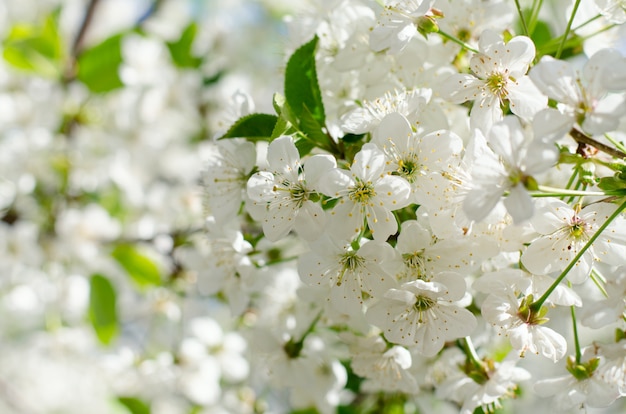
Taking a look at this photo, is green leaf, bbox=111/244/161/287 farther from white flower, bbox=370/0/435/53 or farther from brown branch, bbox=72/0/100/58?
white flower, bbox=370/0/435/53

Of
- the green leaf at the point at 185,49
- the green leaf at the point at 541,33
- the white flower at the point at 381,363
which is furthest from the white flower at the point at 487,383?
the green leaf at the point at 185,49

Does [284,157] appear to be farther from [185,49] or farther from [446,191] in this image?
[185,49]

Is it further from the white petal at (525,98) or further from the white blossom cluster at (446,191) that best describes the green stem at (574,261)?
the white petal at (525,98)

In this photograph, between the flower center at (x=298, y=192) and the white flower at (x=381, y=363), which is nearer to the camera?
the flower center at (x=298, y=192)

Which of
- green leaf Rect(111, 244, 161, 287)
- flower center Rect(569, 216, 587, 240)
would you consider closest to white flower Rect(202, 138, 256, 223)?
flower center Rect(569, 216, 587, 240)

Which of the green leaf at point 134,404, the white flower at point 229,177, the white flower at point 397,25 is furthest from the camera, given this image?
the green leaf at point 134,404

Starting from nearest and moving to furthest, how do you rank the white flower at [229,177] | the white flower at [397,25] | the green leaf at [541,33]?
the white flower at [397,25], the white flower at [229,177], the green leaf at [541,33]

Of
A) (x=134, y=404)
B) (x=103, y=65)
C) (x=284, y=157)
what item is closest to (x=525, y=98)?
(x=284, y=157)
